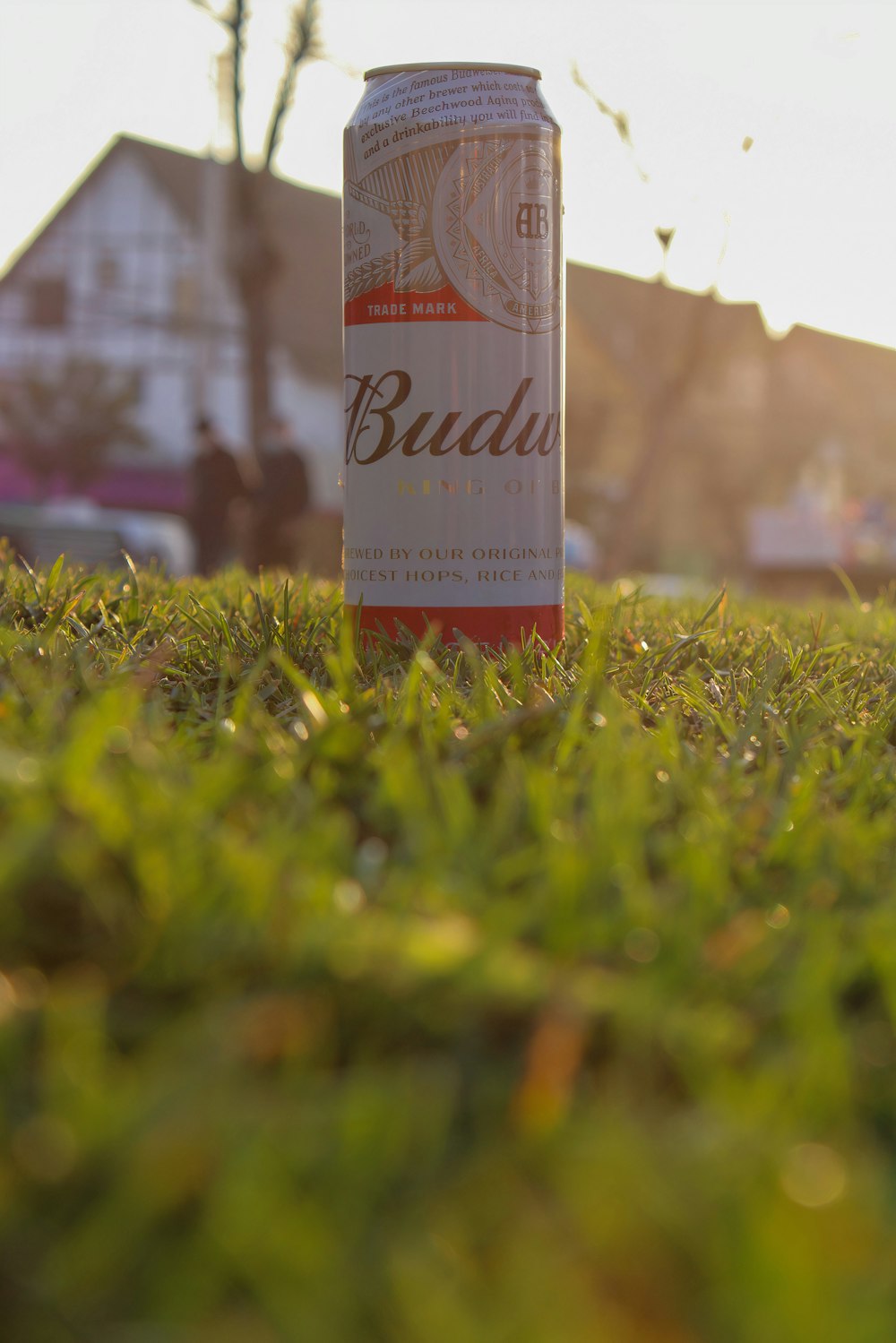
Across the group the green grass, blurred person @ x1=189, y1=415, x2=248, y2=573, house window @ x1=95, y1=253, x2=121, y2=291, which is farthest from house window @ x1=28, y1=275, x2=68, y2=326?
the green grass

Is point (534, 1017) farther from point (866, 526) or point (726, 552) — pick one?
point (726, 552)

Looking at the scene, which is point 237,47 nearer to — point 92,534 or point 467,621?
point 92,534

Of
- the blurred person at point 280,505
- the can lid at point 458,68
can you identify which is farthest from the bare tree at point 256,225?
the can lid at point 458,68

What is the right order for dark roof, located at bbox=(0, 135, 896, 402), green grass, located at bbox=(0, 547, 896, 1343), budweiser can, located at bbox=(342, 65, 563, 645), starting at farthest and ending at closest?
dark roof, located at bbox=(0, 135, 896, 402) < budweiser can, located at bbox=(342, 65, 563, 645) < green grass, located at bbox=(0, 547, 896, 1343)

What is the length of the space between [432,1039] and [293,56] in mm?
14826

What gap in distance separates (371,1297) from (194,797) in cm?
59

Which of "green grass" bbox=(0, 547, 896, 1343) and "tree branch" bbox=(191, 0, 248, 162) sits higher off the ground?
"tree branch" bbox=(191, 0, 248, 162)

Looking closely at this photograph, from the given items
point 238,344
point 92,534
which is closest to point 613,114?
A: point 92,534

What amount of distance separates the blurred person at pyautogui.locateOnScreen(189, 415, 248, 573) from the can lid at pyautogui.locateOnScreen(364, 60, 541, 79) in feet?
28.0

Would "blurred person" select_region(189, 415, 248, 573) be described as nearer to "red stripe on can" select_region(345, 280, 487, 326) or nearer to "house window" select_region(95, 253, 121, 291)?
"red stripe on can" select_region(345, 280, 487, 326)

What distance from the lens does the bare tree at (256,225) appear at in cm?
1425

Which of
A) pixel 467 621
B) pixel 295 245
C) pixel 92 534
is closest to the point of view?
pixel 467 621

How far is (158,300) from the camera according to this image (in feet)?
126

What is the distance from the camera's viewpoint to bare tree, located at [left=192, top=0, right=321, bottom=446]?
14250mm
